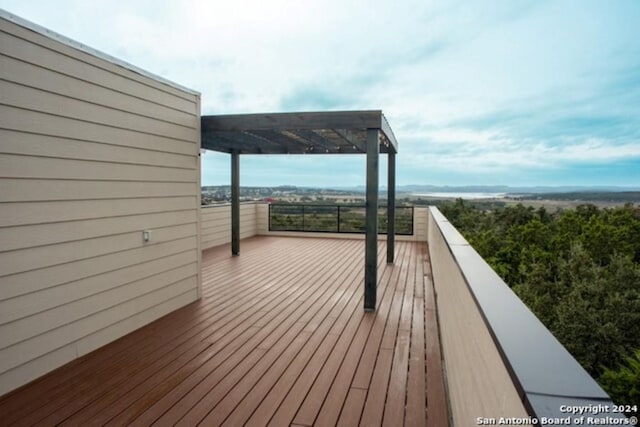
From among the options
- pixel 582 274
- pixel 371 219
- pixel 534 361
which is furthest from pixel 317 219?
pixel 582 274

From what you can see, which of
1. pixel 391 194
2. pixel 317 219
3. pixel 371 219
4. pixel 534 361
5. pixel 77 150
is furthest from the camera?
pixel 317 219

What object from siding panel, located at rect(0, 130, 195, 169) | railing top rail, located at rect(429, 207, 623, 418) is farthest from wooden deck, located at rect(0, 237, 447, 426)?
siding panel, located at rect(0, 130, 195, 169)

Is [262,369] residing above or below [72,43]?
below

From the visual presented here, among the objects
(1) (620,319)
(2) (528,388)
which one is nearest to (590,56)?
(1) (620,319)

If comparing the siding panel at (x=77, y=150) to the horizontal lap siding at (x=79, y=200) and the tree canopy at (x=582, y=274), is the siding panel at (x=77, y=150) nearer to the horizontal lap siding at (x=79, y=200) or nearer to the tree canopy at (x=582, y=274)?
the horizontal lap siding at (x=79, y=200)

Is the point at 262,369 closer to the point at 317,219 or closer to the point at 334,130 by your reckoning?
the point at 334,130

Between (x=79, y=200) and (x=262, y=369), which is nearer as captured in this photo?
(x=262, y=369)

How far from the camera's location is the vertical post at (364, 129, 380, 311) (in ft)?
12.7

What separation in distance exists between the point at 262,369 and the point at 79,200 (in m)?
1.89

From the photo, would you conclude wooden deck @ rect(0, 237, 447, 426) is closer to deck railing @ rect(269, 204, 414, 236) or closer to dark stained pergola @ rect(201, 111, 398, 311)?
dark stained pergola @ rect(201, 111, 398, 311)

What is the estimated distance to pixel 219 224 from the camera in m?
8.00

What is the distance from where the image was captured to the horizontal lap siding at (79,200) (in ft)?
7.61

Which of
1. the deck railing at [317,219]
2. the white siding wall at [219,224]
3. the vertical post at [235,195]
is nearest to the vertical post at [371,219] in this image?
the vertical post at [235,195]

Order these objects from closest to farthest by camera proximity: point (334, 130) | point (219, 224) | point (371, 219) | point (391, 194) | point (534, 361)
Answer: point (534, 361)
point (371, 219)
point (334, 130)
point (391, 194)
point (219, 224)
